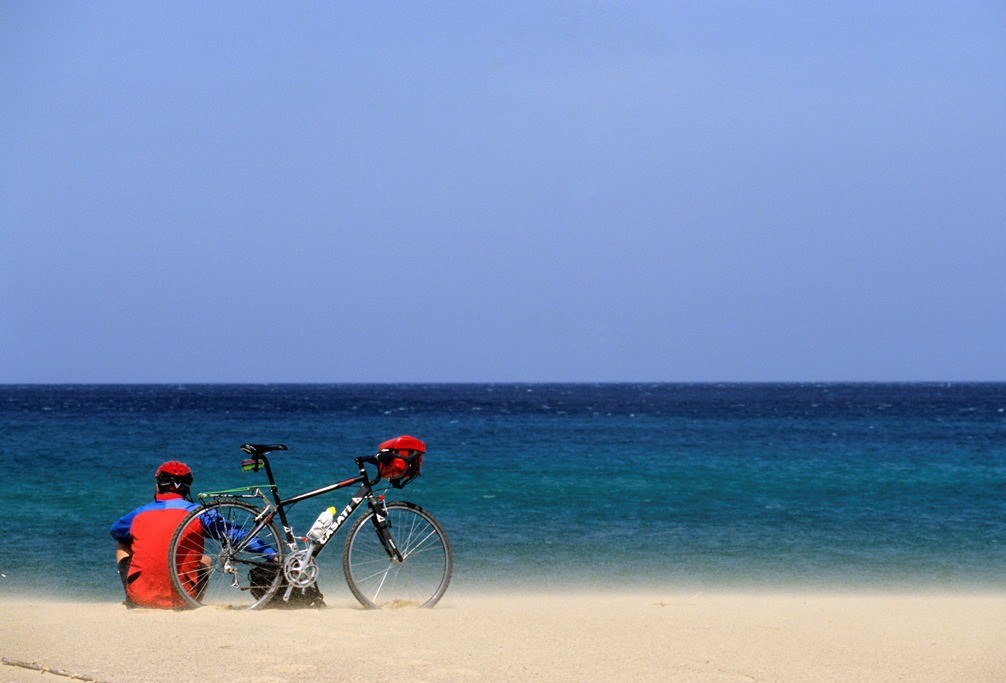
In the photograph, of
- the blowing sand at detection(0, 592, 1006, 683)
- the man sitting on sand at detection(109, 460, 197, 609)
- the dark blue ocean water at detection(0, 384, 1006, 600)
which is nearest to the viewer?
the blowing sand at detection(0, 592, 1006, 683)

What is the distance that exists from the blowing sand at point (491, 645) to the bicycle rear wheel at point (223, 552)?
0.26 m

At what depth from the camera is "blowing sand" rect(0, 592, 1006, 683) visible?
533cm

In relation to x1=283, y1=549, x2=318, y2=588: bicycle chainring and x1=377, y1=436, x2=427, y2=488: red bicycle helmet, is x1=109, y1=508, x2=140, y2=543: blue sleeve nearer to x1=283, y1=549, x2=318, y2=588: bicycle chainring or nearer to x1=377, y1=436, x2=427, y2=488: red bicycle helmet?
x1=283, y1=549, x2=318, y2=588: bicycle chainring

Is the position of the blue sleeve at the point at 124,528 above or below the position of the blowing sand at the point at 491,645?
above

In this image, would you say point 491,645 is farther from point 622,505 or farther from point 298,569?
point 622,505

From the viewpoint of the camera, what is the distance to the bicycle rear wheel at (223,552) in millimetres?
6648

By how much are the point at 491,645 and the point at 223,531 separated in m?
1.93

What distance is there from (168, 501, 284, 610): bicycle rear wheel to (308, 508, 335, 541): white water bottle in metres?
0.22

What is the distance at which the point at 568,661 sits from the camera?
18.5 feet

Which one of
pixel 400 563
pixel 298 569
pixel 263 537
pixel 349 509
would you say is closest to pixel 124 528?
pixel 263 537

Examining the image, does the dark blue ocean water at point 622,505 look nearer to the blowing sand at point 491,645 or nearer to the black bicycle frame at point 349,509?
the black bicycle frame at point 349,509

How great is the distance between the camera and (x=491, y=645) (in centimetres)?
591

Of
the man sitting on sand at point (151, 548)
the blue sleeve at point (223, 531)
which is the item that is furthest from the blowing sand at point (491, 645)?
the blue sleeve at point (223, 531)

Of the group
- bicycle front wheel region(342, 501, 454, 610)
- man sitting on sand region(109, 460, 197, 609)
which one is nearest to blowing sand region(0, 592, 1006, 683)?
man sitting on sand region(109, 460, 197, 609)
